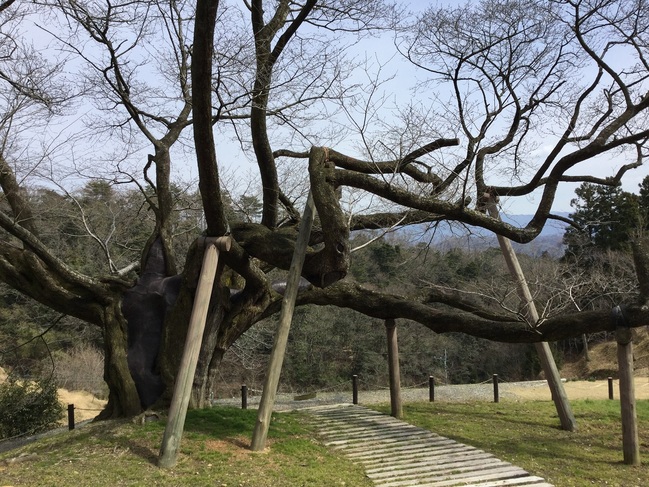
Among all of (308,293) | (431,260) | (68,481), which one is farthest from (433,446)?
(431,260)

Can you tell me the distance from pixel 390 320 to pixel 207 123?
189 inches

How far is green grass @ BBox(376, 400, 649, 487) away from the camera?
6348 millimetres

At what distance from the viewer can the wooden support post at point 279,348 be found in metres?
6.32

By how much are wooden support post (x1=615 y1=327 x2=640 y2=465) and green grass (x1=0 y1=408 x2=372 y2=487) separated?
3.44 m

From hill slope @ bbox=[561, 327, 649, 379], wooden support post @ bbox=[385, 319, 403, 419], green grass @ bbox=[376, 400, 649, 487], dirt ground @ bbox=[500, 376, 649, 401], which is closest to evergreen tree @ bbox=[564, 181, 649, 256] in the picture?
hill slope @ bbox=[561, 327, 649, 379]

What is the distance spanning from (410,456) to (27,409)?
10.9 metres

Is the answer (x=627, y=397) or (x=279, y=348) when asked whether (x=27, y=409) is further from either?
(x=627, y=397)

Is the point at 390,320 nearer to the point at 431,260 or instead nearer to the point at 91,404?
the point at 91,404

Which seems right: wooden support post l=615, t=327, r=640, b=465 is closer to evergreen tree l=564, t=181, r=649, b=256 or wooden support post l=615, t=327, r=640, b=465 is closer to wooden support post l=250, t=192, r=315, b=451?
wooden support post l=250, t=192, r=315, b=451

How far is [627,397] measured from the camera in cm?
678

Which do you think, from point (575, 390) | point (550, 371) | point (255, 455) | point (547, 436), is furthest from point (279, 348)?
point (575, 390)

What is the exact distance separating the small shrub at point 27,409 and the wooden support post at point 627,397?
40.4ft

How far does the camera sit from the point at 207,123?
19.7ft

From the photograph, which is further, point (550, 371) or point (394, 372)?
point (394, 372)
